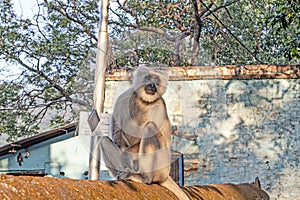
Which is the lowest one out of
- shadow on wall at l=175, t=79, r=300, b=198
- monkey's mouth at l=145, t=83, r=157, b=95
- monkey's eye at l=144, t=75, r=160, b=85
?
shadow on wall at l=175, t=79, r=300, b=198

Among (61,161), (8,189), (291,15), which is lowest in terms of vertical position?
(61,161)

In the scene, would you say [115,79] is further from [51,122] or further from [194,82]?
[51,122]

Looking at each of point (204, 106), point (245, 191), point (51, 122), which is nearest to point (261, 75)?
point (204, 106)

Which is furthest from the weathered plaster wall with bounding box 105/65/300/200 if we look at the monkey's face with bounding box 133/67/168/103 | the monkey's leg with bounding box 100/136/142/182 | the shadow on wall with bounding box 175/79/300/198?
the monkey's leg with bounding box 100/136/142/182

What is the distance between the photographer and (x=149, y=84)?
4.98 meters

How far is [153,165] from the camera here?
4559 mm

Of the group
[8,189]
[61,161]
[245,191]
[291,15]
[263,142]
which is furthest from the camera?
→ [61,161]

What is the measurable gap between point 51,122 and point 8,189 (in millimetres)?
15568

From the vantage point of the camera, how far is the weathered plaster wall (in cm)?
953

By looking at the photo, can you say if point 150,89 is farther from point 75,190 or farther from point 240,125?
point 240,125

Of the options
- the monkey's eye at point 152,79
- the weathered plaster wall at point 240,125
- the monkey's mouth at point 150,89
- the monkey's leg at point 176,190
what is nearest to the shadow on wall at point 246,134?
the weathered plaster wall at point 240,125

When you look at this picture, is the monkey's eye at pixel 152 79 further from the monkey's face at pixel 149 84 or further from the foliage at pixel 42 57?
the foliage at pixel 42 57

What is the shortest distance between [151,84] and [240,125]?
5.14m

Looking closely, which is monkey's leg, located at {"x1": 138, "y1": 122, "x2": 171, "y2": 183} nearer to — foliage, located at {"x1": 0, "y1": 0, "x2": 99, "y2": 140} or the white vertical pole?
the white vertical pole
